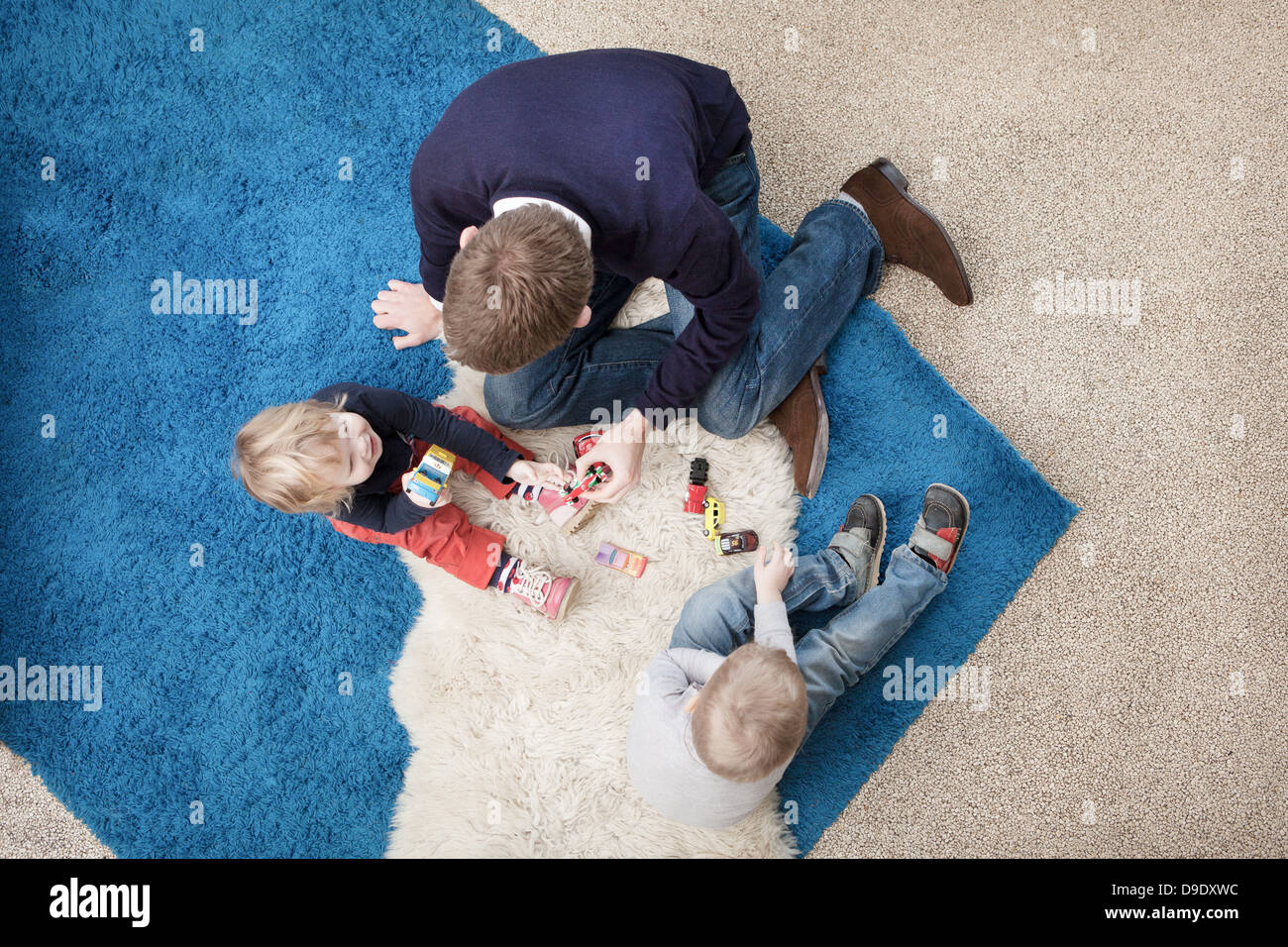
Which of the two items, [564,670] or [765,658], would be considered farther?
[564,670]

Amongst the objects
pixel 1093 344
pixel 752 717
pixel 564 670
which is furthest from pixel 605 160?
pixel 1093 344

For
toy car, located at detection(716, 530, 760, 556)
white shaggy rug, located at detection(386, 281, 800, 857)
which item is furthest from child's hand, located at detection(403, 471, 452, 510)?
toy car, located at detection(716, 530, 760, 556)

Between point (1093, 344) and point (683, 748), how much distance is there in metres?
1.11

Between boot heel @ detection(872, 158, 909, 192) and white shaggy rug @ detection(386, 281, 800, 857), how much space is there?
488mm

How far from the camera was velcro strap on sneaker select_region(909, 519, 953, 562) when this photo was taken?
4.81ft

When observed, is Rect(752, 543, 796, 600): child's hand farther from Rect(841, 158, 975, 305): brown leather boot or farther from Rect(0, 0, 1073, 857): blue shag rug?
Rect(841, 158, 975, 305): brown leather boot

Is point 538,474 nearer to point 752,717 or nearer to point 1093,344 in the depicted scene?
point 752,717

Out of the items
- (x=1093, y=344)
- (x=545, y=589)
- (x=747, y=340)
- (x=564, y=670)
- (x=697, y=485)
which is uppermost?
(x=1093, y=344)

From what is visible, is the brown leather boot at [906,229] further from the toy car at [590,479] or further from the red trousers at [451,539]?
the red trousers at [451,539]

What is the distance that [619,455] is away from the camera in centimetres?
142

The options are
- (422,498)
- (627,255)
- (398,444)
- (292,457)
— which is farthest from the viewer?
(398,444)

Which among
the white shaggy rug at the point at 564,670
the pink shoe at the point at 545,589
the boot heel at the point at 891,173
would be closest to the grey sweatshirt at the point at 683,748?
the white shaggy rug at the point at 564,670

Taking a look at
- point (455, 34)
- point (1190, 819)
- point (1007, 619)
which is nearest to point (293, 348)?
point (455, 34)

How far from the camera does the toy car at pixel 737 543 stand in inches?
59.2
